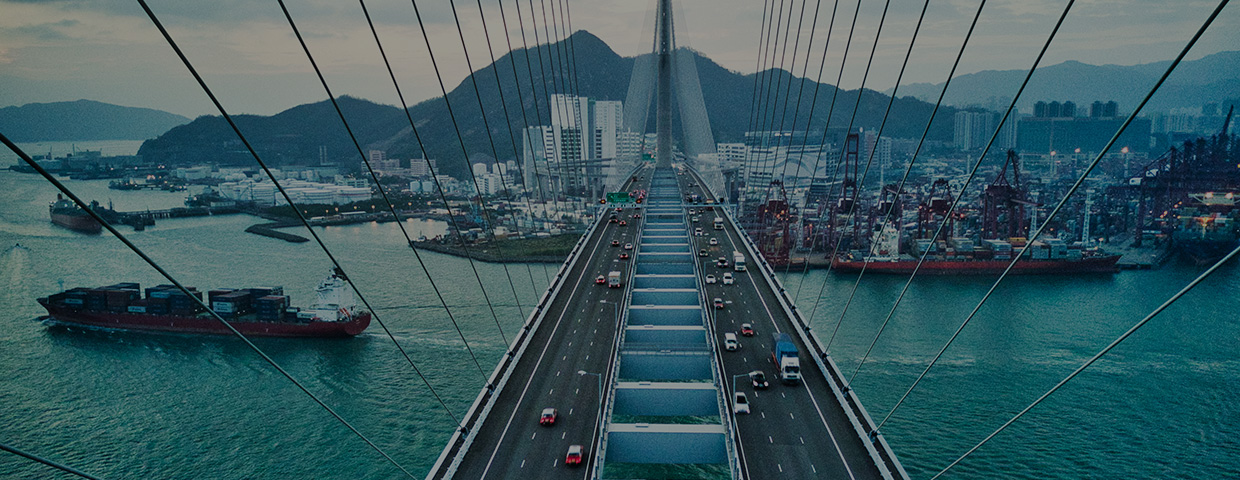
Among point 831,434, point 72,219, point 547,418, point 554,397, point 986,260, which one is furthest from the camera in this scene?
point 72,219

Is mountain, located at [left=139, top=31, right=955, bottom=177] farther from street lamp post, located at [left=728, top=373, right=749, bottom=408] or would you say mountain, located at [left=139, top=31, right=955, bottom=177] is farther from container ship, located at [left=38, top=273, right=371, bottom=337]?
street lamp post, located at [left=728, top=373, right=749, bottom=408]

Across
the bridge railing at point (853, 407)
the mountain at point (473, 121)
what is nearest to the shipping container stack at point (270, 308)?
the bridge railing at point (853, 407)

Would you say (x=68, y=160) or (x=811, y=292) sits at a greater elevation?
(x=68, y=160)

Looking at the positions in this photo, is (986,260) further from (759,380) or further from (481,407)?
(481,407)

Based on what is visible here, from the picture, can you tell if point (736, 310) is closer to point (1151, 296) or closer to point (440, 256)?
point (1151, 296)

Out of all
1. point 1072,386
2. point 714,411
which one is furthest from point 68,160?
point 1072,386

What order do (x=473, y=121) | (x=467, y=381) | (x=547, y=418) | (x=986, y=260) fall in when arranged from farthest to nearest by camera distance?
1. (x=473, y=121)
2. (x=986, y=260)
3. (x=467, y=381)
4. (x=547, y=418)

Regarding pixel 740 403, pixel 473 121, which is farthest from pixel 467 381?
pixel 473 121

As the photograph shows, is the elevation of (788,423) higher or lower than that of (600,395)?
lower
